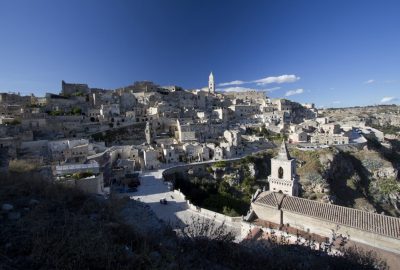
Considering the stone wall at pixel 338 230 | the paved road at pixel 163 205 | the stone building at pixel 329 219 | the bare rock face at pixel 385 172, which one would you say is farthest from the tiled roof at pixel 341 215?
the bare rock face at pixel 385 172

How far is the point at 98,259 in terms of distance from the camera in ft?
15.8

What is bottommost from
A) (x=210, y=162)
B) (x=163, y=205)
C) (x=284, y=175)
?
(x=163, y=205)

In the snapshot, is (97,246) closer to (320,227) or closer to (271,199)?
(320,227)

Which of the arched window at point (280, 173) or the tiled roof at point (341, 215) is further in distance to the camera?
the arched window at point (280, 173)

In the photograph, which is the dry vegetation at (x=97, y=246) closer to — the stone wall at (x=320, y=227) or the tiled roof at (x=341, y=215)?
the stone wall at (x=320, y=227)

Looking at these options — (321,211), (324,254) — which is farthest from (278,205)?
(324,254)

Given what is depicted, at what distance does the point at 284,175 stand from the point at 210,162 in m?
16.7

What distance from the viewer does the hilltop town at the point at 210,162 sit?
14281 mm

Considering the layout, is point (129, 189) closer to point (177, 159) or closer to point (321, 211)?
point (177, 159)

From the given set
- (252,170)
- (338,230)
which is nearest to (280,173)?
(338,230)

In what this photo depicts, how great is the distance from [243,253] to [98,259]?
3620 millimetres

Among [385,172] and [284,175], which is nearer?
[284,175]

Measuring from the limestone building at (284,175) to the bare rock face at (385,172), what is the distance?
28110 millimetres

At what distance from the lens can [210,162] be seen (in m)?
34.8
